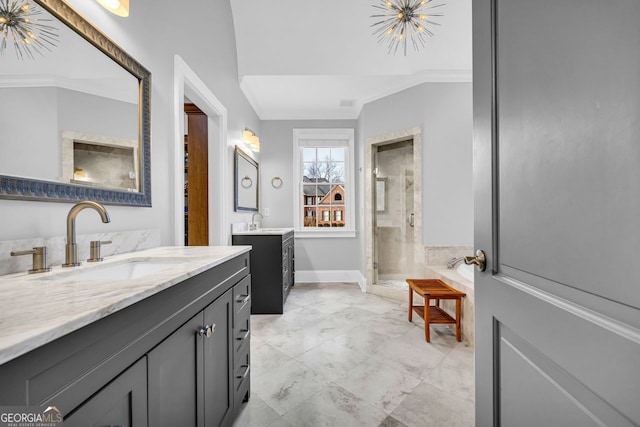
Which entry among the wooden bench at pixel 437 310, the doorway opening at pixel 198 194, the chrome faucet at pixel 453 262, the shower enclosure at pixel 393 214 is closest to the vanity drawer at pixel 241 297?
the doorway opening at pixel 198 194

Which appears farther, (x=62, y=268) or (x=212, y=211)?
(x=212, y=211)

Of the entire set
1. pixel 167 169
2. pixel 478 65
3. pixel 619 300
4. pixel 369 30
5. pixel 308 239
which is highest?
pixel 369 30

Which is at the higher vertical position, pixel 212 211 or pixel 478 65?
pixel 478 65

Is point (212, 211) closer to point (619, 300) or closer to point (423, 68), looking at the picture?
point (619, 300)

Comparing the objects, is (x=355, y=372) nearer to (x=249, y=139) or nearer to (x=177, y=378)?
(x=177, y=378)

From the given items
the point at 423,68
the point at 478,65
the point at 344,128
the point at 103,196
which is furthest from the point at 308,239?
the point at 478,65

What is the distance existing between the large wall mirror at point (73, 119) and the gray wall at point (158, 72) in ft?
0.21

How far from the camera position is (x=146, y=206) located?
1.40 metres

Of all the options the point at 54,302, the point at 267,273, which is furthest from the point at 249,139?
the point at 54,302

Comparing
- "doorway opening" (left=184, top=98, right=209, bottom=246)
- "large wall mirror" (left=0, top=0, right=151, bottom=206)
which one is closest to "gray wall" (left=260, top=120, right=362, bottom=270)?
"doorway opening" (left=184, top=98, right=209, bottom=246)

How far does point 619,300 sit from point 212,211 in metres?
2.54

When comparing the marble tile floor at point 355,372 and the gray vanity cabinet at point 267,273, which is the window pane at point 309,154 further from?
the marble tile floor at point 355,372

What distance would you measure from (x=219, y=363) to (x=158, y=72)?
1.58 m

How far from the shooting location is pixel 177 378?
0.81 metres
